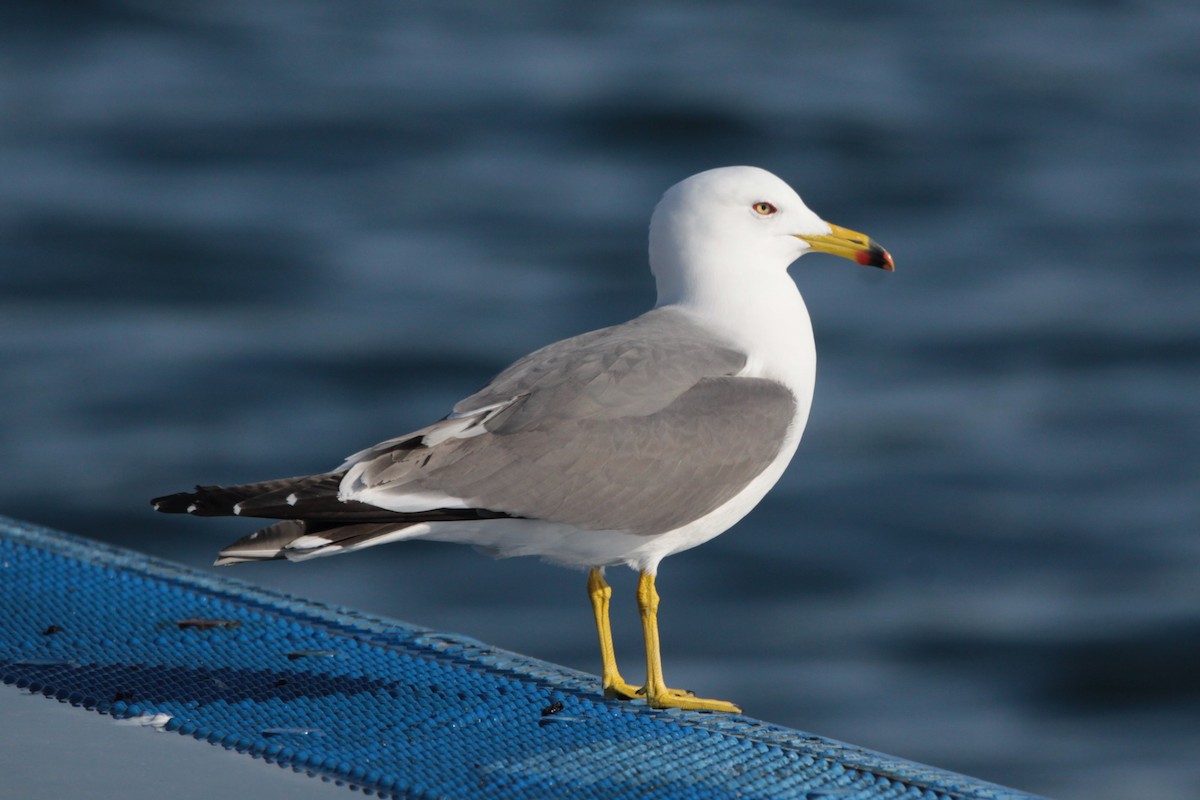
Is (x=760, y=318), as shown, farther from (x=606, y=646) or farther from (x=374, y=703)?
(x=374, y=703)

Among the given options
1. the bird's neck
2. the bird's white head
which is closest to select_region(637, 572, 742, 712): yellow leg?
the bird's neck

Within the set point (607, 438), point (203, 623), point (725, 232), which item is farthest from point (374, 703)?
point (725, 232)

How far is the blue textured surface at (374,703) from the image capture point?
3641 millimetres

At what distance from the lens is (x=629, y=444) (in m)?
4.31

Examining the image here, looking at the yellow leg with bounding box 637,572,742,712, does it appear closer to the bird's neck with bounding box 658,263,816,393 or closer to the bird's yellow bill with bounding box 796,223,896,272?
the bird's neck with bounding box 658,263,816,393

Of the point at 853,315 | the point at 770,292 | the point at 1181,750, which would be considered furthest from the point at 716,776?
the point at 853,315

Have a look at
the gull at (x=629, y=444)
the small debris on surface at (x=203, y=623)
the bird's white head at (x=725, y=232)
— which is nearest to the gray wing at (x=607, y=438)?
the gull at (x=629, y=444)

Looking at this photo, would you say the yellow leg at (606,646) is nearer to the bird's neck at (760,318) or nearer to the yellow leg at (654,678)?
the yellow leg at (654,678)

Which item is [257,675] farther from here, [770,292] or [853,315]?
[853,315]

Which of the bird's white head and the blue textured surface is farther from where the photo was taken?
the bird's white head

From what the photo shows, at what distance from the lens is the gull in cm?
397

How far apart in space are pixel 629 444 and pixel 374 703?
0.87 m

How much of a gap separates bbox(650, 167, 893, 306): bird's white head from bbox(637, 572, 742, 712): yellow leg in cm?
78

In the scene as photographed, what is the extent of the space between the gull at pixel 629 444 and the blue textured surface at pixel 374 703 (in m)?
0.30
